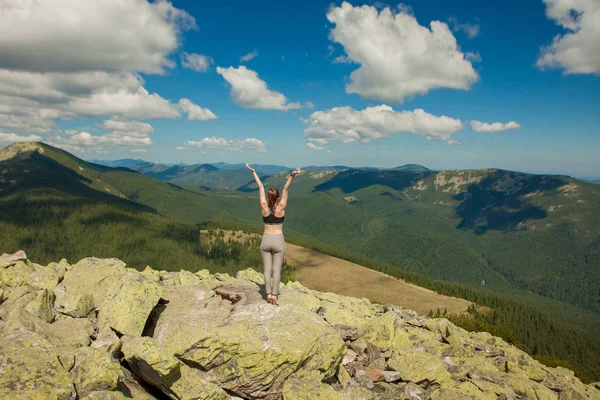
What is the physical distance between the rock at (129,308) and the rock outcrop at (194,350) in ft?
0.18

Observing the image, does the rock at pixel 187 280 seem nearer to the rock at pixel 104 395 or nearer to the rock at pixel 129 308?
the rock at pixel 129 308

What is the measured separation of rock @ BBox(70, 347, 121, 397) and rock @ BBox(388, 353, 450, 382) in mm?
15717

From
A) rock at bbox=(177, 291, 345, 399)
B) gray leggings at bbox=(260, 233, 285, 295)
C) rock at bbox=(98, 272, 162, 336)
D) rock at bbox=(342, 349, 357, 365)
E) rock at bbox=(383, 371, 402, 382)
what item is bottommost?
rock at bbox=(383, 371, 402, 382)

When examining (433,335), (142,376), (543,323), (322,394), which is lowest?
(543,323)

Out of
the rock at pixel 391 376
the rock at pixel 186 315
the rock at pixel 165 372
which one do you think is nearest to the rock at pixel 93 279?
the rock at pixel 186 315

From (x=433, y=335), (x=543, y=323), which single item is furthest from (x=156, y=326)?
(x=543, y=323)

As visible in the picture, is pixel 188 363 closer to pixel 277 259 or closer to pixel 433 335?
pixel 277 259

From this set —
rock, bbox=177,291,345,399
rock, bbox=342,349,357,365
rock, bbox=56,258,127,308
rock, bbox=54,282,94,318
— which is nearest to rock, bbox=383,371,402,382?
rock, bbox=342,349,357,365

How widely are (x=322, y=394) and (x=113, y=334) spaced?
1086 centimetres

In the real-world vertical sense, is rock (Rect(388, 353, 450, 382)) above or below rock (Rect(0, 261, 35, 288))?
below

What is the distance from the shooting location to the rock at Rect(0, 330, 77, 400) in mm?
10006

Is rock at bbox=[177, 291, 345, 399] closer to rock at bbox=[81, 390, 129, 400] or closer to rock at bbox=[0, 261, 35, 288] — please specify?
rock at bbox=[81, 390, 129, 400]

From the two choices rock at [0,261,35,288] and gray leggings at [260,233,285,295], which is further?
rock at [0,261,35,288]

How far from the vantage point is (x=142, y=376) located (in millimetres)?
13211
